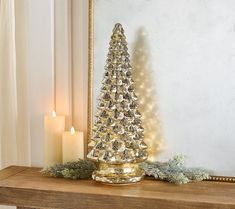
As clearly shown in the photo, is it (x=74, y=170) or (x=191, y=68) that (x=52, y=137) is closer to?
(x=74, y=170)

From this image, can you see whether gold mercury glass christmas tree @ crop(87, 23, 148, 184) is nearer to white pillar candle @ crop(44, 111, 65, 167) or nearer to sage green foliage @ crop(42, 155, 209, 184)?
sage green foliage @ crop(42, 155, 209, 184)

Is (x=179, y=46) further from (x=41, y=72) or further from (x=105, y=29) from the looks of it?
(x=41, y=72)

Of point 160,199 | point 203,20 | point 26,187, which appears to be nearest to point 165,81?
point 203,20

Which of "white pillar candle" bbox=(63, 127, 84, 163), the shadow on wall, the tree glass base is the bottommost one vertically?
the tree glass base

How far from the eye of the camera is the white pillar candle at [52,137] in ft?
5.10

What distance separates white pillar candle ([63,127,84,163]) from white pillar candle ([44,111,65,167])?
37 millimetres

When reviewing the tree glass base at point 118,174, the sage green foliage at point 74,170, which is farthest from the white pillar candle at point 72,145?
the tree glass base at point 118,174

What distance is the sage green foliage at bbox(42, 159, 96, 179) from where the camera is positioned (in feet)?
4.76

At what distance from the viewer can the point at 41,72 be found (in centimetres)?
161

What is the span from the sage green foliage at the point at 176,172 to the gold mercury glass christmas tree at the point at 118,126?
46mm

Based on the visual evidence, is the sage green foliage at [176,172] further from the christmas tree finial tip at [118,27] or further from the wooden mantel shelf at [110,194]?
the christmas tree finial tip at [118,27]

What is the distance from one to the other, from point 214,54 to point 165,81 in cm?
17

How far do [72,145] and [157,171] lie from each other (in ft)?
0.98

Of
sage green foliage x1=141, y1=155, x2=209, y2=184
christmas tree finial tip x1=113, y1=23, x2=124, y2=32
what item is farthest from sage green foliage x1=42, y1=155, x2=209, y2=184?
christmas tree finial tip x1=113, y1=23, x2=124, y2=32
